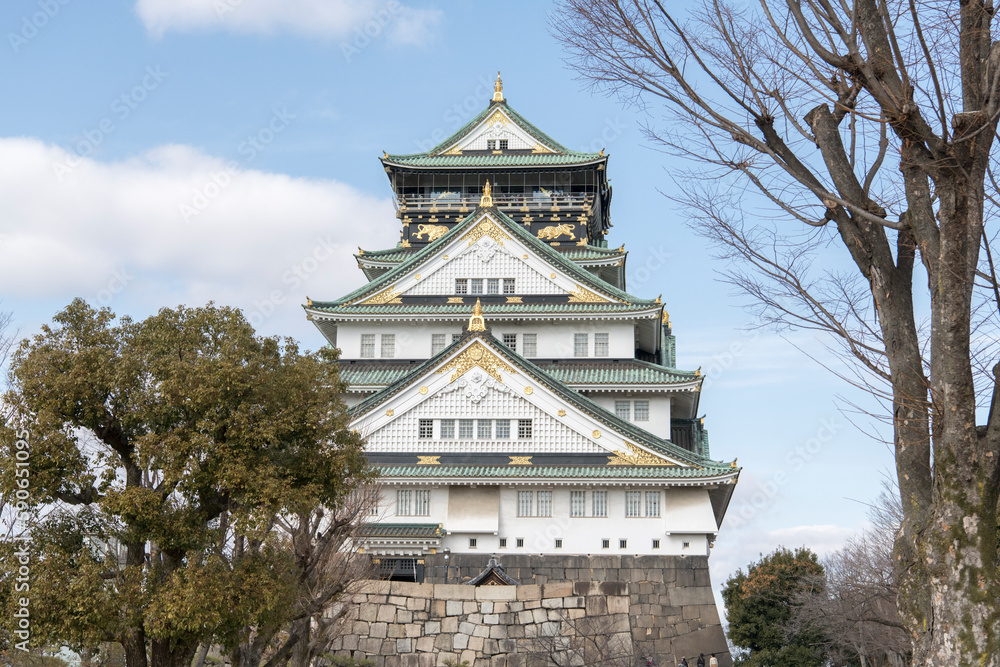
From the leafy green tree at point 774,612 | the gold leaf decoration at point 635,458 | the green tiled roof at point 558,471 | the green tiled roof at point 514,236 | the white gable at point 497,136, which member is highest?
the white gable at point 497,136

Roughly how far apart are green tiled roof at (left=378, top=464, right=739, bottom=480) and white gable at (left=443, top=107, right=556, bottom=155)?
19691mm

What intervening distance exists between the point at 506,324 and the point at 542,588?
1435cm

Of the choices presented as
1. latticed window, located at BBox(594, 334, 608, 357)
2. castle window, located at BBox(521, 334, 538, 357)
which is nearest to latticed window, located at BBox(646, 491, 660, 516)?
latticed window, located at BBox(594, 334, 608, 357)

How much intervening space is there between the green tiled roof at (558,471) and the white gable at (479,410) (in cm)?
84

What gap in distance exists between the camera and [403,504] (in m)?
32.1

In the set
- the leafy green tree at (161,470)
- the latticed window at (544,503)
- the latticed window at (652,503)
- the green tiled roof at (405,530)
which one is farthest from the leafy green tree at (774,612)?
the leafy green tree at (161,470)

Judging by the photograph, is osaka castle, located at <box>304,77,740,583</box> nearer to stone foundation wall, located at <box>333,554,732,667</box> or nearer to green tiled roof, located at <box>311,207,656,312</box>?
green tiled roof, located at <box>311,207,656,312</box>

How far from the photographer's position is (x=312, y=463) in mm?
15844

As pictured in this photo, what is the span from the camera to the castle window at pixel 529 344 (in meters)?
38.3

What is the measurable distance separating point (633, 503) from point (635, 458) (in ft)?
4.82

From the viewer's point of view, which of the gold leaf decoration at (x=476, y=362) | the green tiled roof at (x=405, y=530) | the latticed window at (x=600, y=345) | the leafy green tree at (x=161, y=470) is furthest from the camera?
the latticed window at (x=600, y=345)

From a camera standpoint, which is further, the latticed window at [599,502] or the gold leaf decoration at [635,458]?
the latticed window at [599,502]

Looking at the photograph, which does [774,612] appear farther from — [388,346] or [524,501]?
[388,346]

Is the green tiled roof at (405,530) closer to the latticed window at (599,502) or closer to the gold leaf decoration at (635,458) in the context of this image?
the latticed window at (599,502)
